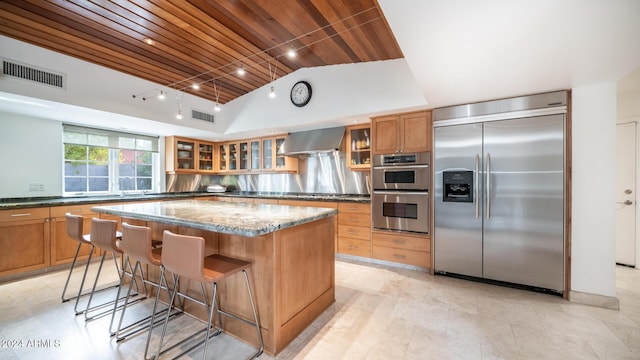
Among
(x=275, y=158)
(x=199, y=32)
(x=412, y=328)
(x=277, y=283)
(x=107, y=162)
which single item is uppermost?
(x=199, y=32)

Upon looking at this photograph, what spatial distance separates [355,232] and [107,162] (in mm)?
4641

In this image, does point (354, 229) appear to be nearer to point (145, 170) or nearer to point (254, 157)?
point (254, 157)

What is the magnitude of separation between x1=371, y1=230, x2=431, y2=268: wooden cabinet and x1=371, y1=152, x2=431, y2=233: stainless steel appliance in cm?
11

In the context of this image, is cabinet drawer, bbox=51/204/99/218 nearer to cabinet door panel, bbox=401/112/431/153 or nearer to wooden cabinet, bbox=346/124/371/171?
wooden cabinet, bbox=346/124/371/171

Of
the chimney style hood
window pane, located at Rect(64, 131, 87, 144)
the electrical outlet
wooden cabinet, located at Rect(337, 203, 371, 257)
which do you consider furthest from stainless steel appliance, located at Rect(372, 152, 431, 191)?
the electrical outlet

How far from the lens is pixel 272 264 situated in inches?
71.0

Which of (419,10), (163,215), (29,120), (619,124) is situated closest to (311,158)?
(163,215)

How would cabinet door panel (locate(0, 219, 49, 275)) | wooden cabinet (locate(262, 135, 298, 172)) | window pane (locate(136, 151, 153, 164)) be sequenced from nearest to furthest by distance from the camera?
cabinet door panel (locate(0, 219, 49, 275)), wooden cabinet (locate(262, 135, 298, 172)), window pane (locate(136, 151, 153, 164))

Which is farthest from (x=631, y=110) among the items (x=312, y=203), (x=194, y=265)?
(x=194, y=265)

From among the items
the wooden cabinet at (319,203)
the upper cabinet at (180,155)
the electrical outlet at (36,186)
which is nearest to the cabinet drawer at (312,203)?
the wooden cabinet at (319,203)

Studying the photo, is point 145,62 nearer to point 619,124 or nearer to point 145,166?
point 145,166

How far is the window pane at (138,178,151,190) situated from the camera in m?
5.17

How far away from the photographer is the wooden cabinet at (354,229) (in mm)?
3865

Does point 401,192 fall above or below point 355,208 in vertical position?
above
